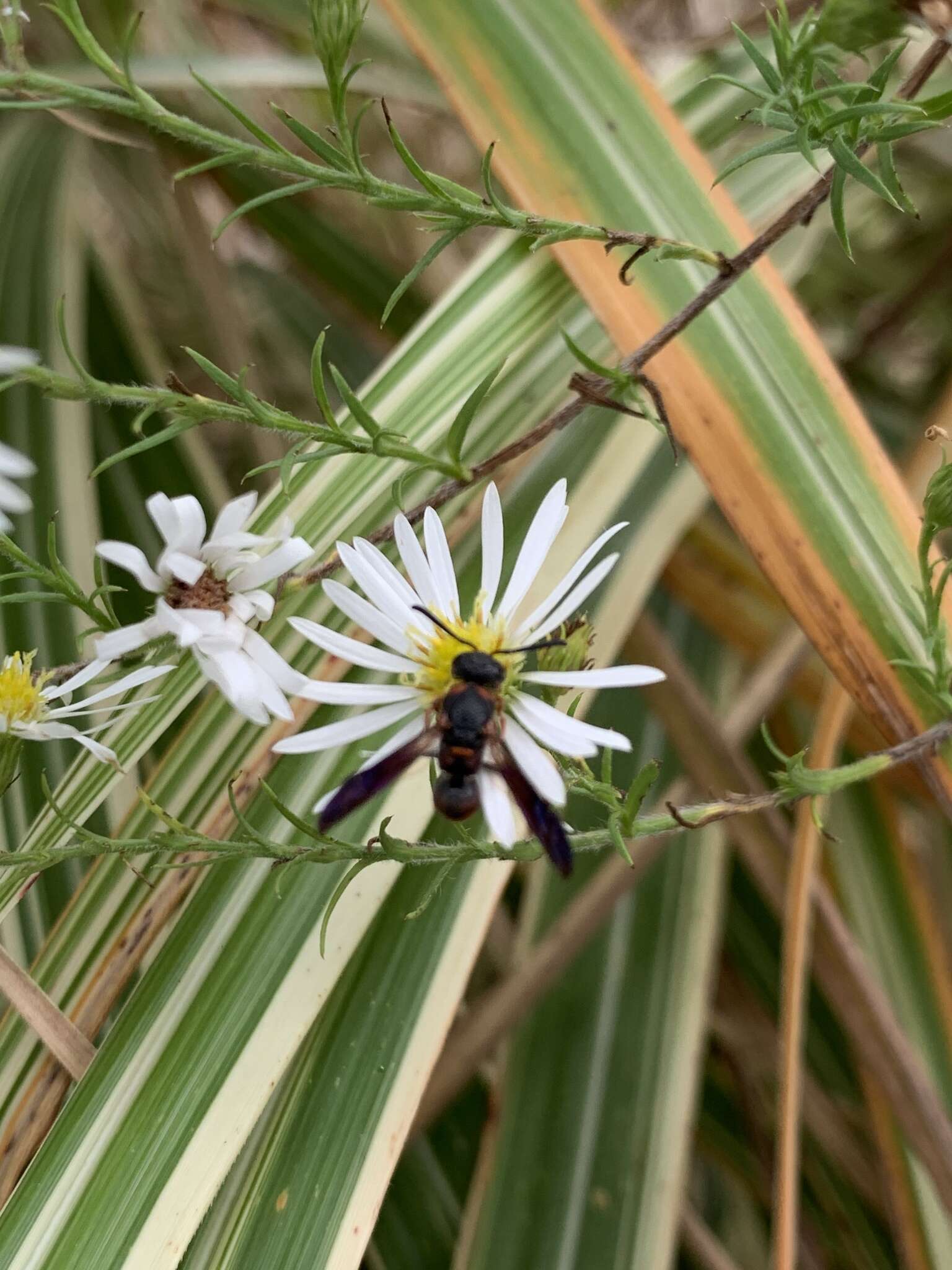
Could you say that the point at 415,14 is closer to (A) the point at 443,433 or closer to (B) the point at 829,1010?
(A) the point at 443,433

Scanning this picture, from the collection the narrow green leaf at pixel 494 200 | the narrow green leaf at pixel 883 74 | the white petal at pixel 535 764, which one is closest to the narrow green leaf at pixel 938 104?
the narrow green leaf at pixel 883 74

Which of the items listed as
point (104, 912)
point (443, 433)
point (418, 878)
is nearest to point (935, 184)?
point (443, 433)

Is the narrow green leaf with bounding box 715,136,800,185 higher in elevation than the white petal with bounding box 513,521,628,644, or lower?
higher

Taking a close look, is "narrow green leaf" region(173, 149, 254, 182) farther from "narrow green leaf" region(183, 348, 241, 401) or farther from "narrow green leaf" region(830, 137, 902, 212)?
"narrow green leaf" region(830, 137, 902, 212)

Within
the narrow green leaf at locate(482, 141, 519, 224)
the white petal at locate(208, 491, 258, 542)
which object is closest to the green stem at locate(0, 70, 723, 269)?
the narrow green leaf at locate(482, 141, 519, 224)

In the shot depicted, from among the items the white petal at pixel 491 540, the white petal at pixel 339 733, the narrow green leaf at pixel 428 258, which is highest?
the narrow green leaf at pixel 428 258

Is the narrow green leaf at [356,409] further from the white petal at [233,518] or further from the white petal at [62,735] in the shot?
the white petal at [62,735]

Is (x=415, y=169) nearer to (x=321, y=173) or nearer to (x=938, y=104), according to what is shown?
(x=321, y=173)

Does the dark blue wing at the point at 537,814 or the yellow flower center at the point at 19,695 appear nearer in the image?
the dark blue wing at the point at 537,814
